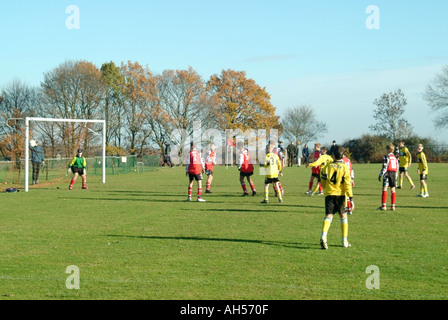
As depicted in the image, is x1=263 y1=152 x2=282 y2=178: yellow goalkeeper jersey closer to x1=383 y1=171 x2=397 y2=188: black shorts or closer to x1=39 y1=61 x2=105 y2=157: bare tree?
x1=383 y1=171 x2=397 y2=188: black shorts

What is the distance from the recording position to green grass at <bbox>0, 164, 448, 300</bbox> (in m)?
6.71

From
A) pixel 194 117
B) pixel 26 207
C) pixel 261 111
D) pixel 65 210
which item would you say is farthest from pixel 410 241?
pixel 261 111

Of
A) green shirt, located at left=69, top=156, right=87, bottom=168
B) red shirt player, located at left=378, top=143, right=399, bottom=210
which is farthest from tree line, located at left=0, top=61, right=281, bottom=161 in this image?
red shirt player, located at left=378, top=143, right=399, bottom=210

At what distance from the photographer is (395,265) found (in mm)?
8094

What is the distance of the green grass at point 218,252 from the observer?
6707 millimetres

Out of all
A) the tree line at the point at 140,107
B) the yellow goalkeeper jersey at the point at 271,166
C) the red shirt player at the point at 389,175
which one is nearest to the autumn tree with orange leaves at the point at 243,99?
the tree line at the point at 140,107

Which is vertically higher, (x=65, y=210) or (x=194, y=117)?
(x=194, y=117)

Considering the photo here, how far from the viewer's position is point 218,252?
9.17m

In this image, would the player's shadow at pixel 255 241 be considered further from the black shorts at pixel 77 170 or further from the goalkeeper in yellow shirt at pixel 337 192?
the black shorts at pixel 77 170

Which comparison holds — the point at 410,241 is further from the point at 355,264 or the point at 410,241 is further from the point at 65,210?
the point at 65,210

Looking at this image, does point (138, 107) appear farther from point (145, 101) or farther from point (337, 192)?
point (337, 192)

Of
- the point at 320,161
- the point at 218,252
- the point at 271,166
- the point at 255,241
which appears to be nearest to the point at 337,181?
the point at 255,241

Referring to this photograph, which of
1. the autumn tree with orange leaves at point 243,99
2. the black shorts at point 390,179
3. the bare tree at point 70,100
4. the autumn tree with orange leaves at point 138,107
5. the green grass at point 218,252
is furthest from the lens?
the autumn tree with orange leaves at point 243,99
